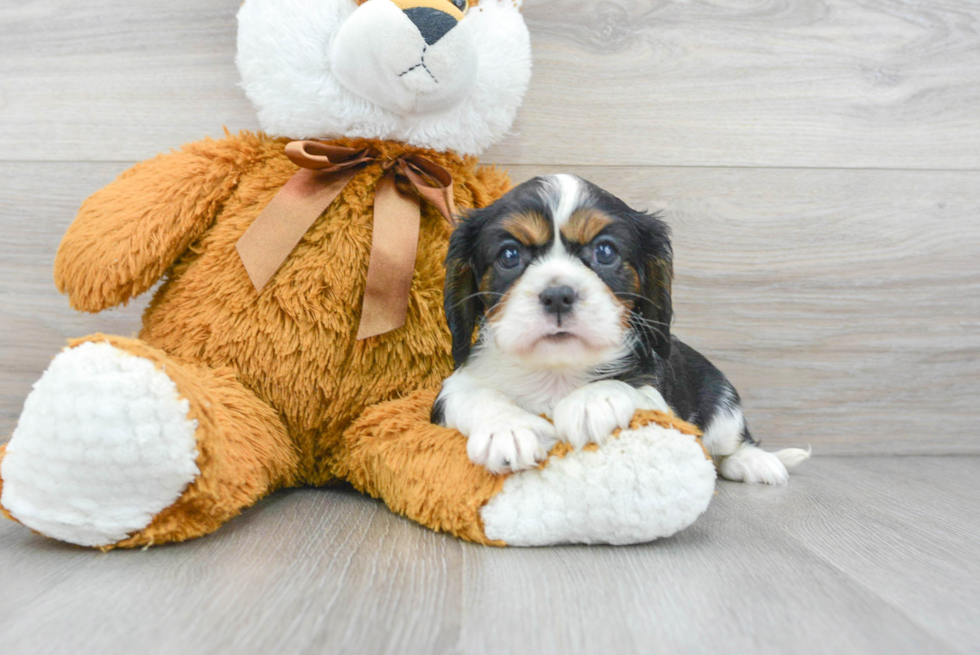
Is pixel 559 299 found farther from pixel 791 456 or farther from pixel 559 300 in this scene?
pixel 791 456

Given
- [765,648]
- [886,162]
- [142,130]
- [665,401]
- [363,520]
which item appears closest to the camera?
[765,648]

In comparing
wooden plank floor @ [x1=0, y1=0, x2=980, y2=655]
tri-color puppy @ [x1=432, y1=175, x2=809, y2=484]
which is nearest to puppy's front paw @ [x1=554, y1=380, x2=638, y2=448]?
tri-color puppy @ [x1=432, y1=175, x2=809, y2=484]

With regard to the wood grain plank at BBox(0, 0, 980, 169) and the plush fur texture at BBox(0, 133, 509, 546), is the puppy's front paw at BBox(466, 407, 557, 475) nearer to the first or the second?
the plush fur texture at BBox(0, 133, 509, 546)

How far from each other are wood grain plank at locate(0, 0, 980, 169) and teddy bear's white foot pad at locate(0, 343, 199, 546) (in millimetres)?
1224

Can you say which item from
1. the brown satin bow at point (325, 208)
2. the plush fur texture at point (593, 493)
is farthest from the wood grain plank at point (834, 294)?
the plush fur texture at point (593, 493)

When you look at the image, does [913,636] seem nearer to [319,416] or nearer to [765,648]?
[765,648]

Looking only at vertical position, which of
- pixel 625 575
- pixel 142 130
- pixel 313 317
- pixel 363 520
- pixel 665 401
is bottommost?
pixel 363 520

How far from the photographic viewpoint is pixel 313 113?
1646 millimetres

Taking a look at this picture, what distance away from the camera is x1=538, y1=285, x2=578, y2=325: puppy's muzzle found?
4.34ft

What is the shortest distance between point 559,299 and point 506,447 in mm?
289

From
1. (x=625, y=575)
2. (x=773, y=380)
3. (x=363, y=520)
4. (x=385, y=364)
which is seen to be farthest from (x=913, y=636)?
(x=773, y=380)

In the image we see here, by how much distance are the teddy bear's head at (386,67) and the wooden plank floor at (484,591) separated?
89cm

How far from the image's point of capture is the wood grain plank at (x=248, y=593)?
929 millimetres

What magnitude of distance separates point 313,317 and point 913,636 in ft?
4.16
